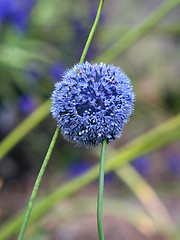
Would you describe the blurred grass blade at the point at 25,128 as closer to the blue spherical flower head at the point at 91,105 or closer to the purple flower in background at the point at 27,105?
the purple flower in background at the point at 27,105

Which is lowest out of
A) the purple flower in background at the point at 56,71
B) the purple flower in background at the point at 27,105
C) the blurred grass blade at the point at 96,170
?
the blurred grass blade at the point at 96,170


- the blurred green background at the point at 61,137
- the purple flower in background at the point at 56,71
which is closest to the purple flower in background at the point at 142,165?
the blurred green background at the point at 61,137

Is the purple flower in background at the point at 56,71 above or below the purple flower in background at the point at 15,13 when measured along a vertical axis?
below

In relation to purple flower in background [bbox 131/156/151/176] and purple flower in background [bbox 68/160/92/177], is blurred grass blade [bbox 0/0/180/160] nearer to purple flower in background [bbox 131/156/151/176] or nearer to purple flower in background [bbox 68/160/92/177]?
purple flower in background [bbox 68/160/92/177]

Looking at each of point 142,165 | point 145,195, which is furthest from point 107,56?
point 142,165

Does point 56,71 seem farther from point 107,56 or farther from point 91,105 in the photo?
point 91,105

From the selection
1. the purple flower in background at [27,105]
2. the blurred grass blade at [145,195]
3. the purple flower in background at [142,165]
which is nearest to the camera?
the blurred grass blade at [145,195]

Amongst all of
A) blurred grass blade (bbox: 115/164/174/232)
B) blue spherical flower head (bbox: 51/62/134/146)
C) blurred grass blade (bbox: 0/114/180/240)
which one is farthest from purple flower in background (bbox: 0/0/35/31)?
blue spherical flower head (bbox: 51/62/134/146)
